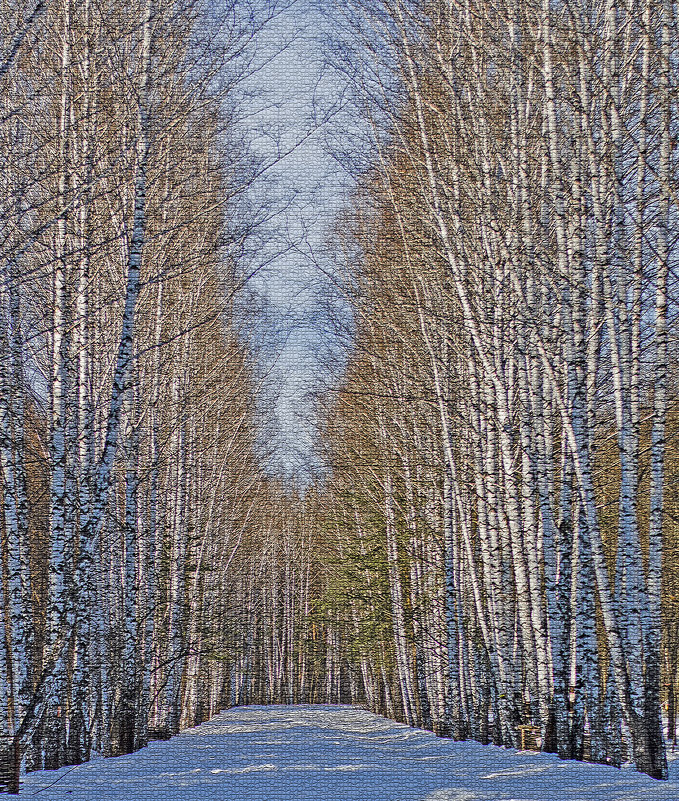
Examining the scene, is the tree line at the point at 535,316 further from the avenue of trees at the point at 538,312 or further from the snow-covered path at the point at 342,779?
the snow-covered path at the point at 342,779

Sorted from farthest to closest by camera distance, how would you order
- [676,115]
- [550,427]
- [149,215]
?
[149,215] → [550,427] → [676,115]

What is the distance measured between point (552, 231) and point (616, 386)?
201 centimetres

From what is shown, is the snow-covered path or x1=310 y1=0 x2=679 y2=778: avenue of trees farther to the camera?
x1=310 y1=0 x2=679 y2=778: avenue of trees

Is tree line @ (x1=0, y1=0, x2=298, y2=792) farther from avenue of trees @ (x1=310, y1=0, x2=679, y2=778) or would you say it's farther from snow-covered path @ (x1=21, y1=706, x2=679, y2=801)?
avenue of trees @ (x1=310, y1=0, x2=679, y2=778)

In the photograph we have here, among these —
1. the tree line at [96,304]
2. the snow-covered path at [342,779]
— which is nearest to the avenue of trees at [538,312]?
the snow-covered path at [342,779]

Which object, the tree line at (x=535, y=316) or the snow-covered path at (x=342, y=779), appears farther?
the tree line at (x=535, y=316)

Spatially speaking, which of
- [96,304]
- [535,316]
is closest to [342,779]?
[535,316]

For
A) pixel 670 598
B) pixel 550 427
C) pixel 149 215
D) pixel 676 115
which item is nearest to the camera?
pixel 676 115

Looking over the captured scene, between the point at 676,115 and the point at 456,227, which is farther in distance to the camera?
the point at 456,227

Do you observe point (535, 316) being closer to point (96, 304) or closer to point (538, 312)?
point (538, 312)

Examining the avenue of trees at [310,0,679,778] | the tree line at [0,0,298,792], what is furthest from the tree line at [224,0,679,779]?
the tree line at [0,0,298,792]

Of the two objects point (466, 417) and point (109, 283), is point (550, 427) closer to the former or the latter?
point (466, 417)

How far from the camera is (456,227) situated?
23.9ft

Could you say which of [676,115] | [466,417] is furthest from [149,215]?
[676,115]
